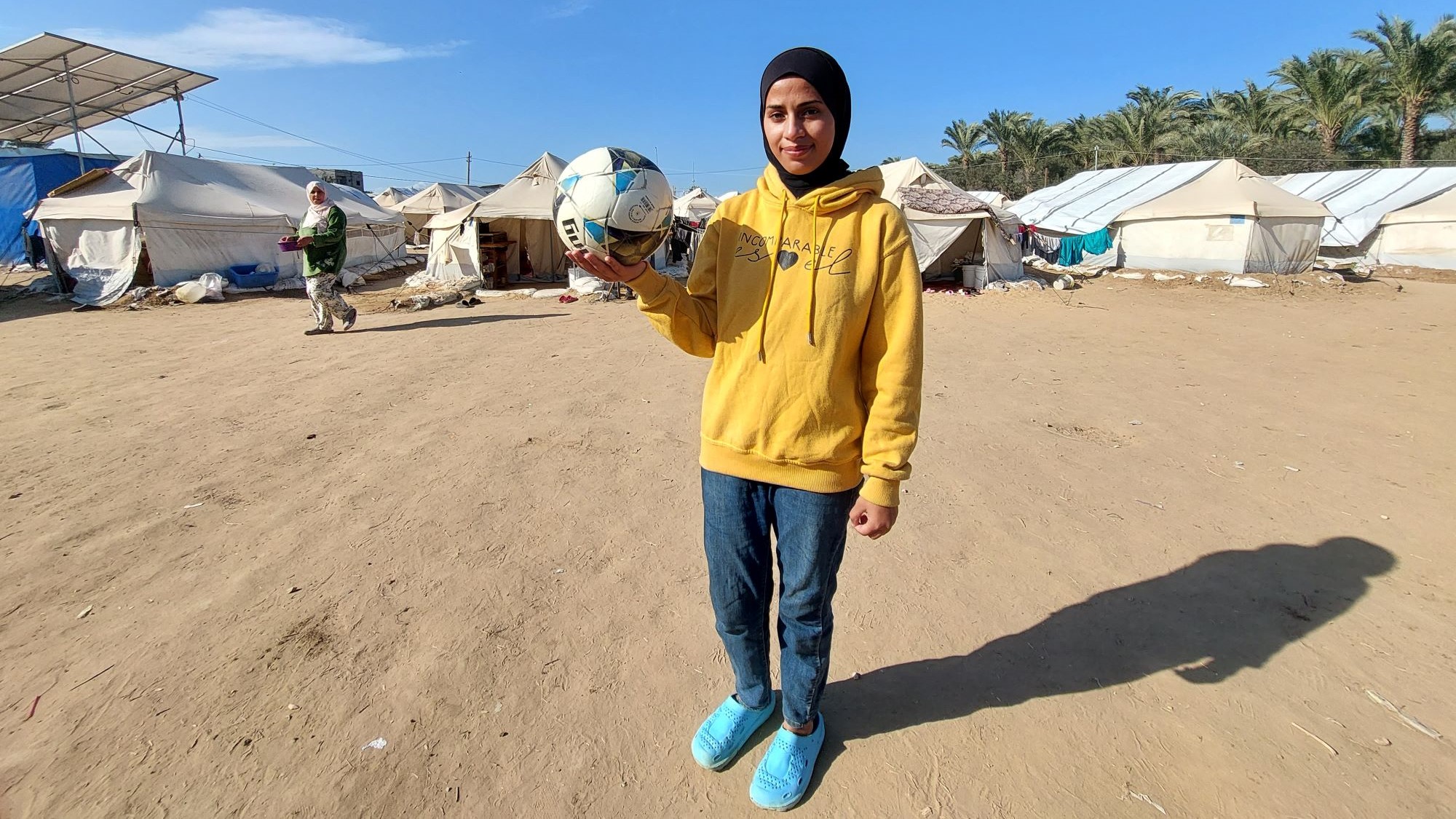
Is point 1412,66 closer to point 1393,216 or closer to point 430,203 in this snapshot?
point 1393,216

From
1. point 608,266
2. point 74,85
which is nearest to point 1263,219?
point 608,266

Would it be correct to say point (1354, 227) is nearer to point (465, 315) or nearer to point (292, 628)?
point (465, 315)

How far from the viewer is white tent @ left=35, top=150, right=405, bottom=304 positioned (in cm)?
1370

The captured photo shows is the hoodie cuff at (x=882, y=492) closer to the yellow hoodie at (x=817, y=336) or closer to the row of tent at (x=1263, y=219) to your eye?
the yellow hoodie at (x=817, y=336)

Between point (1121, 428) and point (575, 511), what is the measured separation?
4.48 meters

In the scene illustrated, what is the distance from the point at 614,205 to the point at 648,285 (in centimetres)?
35

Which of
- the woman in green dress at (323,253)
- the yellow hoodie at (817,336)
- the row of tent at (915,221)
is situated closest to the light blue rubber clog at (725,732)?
the yellow hoodie at (817,336)

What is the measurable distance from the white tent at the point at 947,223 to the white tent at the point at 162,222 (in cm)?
1497

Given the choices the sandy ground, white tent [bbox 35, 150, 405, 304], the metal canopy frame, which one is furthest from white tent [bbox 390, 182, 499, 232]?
the sandy ground

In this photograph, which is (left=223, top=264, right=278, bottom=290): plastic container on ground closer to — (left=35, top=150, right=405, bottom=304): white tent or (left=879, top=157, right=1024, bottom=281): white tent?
(left=35, top=150, right=405, bottom=304): white tent

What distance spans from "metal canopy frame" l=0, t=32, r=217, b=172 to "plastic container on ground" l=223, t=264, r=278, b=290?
681 cm

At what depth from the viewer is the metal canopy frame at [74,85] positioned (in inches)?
666

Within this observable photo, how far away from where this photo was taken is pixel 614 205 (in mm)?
2111

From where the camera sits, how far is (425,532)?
147 inches
